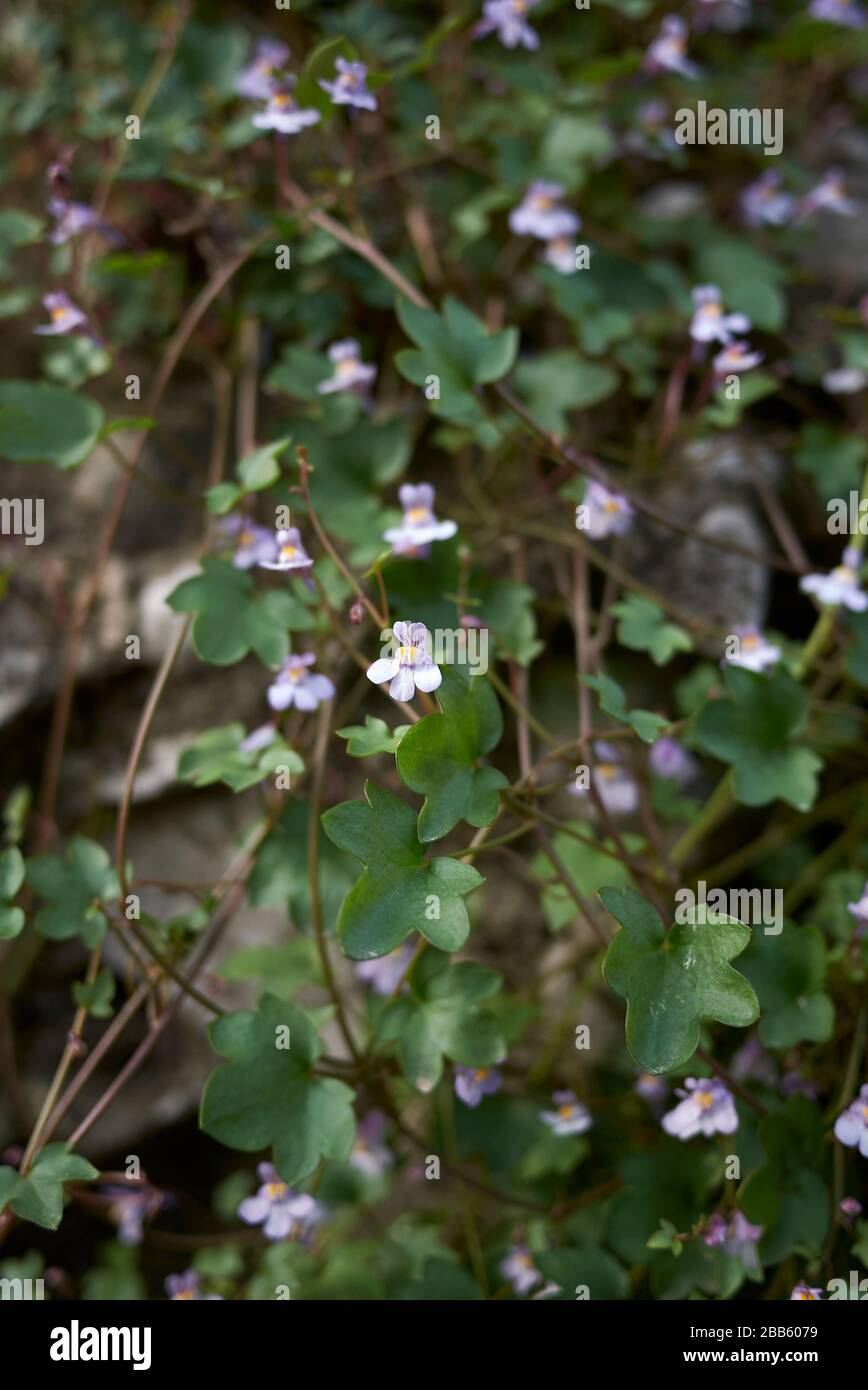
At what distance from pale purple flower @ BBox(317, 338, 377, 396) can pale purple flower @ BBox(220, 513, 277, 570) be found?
0.70 feet

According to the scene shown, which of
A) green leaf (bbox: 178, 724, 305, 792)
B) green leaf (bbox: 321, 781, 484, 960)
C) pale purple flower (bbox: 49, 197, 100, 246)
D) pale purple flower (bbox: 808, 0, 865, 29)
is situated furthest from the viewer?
pale purple flower (bbox: 808, 0, 865, 29)

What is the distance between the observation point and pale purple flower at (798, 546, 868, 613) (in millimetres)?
1425

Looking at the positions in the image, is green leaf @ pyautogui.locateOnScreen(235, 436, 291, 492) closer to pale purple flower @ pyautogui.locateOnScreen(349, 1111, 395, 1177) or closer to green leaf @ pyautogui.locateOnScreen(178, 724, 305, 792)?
green leaf @ pyautogui.locateOnScreen(178, 724, 305, 792)

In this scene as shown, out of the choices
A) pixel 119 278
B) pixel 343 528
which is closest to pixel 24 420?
pixel 343 528

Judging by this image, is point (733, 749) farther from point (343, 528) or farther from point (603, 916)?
point (343, 528)

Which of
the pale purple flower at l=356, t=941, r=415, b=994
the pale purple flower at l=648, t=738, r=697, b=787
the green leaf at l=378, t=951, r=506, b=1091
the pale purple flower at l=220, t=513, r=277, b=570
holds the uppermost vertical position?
the pale purple flower at l=220, t=513, r=277, b=570

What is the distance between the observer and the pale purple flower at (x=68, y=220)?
155 centimetres

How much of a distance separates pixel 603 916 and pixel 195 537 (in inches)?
34.7

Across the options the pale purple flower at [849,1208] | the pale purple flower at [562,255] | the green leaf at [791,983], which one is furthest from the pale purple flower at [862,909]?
the pale purple flower at [562,255]


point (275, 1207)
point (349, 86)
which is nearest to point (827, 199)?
point (349, 86)

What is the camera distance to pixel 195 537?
1.84 meters

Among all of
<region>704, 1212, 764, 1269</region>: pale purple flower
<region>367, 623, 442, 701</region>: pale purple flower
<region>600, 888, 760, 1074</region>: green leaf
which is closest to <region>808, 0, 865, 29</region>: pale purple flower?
<region>367, 623, 442, 701</region>: pale purple flower

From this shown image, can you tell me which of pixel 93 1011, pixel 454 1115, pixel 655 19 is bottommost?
pixel 454 1115

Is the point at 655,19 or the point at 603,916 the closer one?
the point at 603,916
